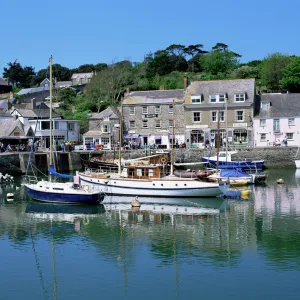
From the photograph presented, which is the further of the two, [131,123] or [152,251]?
[131,123]

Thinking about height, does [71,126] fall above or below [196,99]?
below

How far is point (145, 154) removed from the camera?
2470 inches

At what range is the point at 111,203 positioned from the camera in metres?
38.3

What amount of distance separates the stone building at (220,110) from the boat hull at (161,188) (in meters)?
26.7

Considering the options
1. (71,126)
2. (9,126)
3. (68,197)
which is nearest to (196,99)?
(71,126)

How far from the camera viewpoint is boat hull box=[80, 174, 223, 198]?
3878 centimetres

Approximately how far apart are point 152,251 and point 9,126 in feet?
154

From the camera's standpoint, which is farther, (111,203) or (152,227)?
(111,203)

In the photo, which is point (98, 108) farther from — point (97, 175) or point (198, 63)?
point (97, 175)

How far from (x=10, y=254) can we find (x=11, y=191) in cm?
2027

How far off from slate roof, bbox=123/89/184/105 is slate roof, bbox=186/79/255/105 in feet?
6.38

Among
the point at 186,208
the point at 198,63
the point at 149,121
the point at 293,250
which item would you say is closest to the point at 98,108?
the point at 149,121

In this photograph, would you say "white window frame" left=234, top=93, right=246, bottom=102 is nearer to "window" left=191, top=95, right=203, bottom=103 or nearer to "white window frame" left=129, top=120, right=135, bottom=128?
"window" left=191, top=95, right=203, bottom=103

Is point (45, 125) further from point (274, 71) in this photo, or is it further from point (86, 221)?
point (274, 71)
